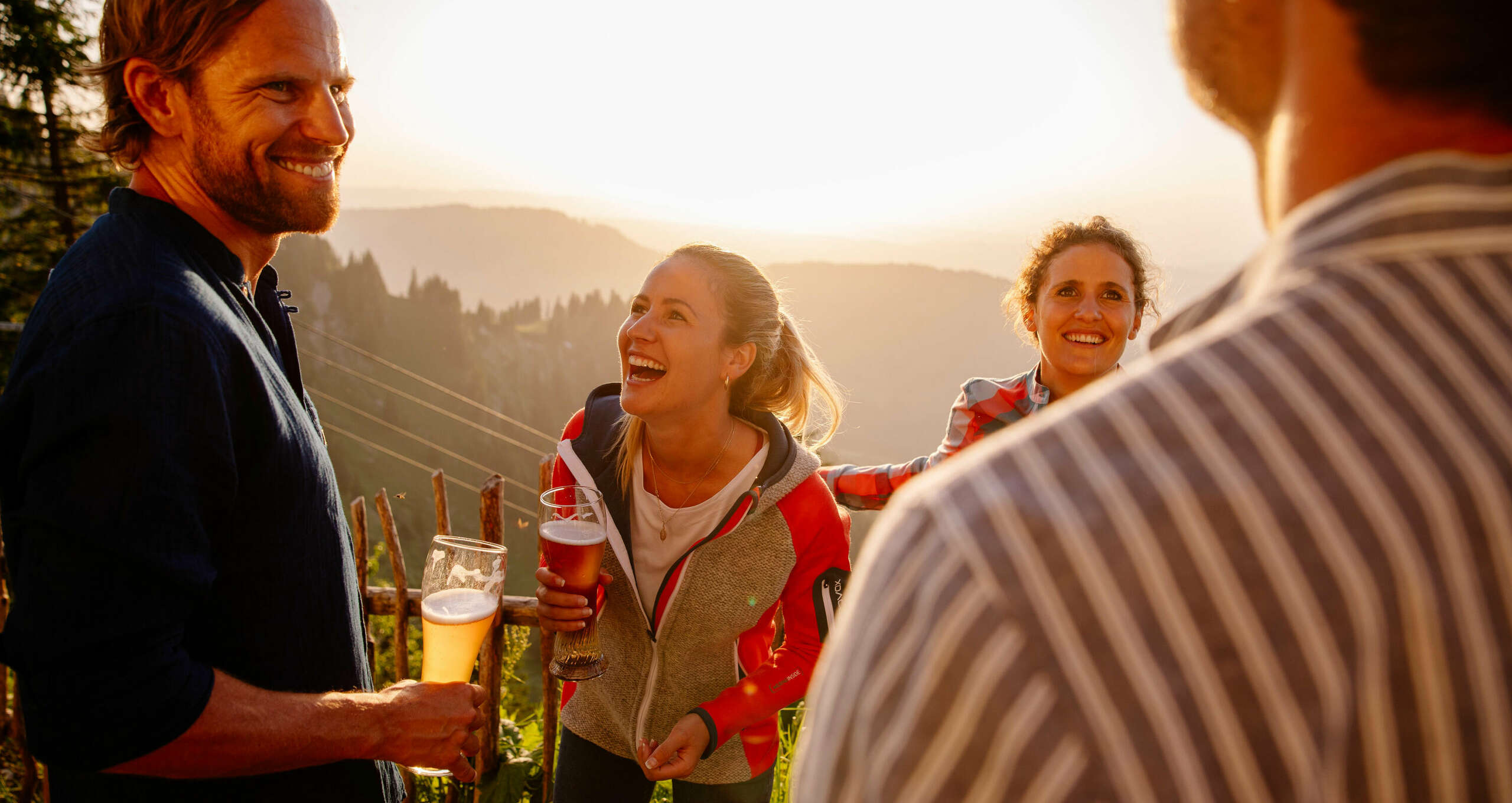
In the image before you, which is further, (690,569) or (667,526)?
(667,526)

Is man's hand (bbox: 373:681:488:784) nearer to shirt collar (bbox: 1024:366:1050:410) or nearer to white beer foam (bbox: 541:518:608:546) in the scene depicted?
white beer foam (bbox: 541:518:608:546)

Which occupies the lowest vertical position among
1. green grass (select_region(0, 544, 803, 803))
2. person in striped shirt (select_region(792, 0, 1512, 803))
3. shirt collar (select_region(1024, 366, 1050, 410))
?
green grass (select_region(0, 544, 803, 803))

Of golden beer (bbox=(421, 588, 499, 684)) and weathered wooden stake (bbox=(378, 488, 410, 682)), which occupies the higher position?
golden beer (bbox=(421, 588, 499, 684))

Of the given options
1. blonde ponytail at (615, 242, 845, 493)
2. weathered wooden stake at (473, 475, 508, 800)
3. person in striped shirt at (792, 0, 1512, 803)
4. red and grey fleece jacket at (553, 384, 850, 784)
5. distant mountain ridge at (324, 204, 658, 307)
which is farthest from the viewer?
distant mountain ridge at (324, 204, 658, 307)

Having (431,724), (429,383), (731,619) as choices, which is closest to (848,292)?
(429,383)

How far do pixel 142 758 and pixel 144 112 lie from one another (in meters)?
1.30

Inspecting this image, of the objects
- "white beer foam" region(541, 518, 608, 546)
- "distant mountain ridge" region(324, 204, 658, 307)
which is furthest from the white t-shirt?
"distant mountain ridge" region(324, 204, 658, 307)

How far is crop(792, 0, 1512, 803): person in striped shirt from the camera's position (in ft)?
1.51

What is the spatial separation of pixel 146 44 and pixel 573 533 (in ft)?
4.83

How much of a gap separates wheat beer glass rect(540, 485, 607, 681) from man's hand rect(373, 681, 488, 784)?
48 centimetres

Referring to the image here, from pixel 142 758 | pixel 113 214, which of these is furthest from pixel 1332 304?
pixel 113 214

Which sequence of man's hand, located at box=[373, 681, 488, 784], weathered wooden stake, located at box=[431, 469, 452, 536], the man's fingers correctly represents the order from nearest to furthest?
man's hand, located at box=[373, 681, 488, 784]
the man's fingers
weathered wooden stake, located at box=[431, 469, 452, 536]

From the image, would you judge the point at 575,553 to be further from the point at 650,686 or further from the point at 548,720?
the point at 548,720

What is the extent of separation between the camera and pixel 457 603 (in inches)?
72.3
